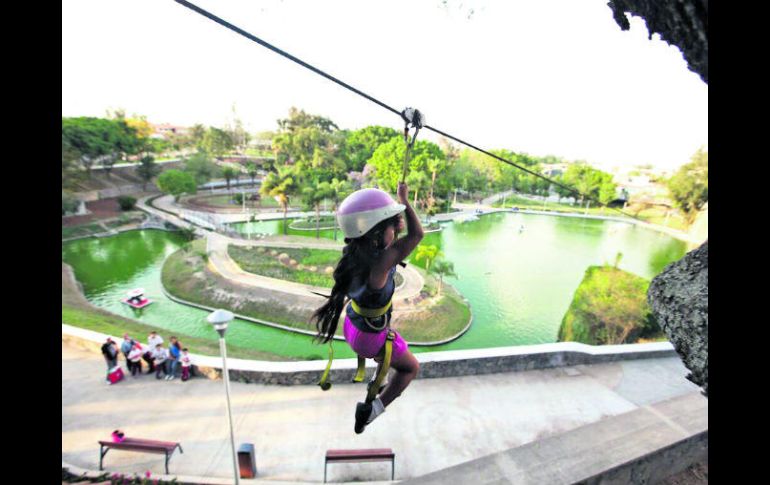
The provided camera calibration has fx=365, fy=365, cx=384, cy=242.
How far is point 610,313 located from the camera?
45.4 feet

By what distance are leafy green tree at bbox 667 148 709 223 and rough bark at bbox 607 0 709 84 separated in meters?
35.6

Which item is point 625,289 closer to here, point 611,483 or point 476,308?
point 476,308

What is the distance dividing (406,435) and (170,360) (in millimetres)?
5333

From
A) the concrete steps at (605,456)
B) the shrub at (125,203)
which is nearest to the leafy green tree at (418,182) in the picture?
the concrete steps at (605,456)

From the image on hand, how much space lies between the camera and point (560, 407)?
23.2 feet

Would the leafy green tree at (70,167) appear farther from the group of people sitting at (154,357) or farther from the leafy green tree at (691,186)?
the leafy green tree at (691,186)

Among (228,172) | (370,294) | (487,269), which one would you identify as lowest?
(487,269)

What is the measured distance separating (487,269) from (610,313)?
30.9 ft

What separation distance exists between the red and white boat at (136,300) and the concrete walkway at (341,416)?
9.76 metres

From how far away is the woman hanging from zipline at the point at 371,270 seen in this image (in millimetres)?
2438

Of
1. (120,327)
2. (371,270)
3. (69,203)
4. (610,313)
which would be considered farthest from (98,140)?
(371,270)

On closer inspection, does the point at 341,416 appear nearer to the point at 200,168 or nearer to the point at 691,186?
the point at 691,186

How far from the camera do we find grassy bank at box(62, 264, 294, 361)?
37.4 feet
